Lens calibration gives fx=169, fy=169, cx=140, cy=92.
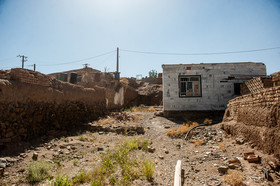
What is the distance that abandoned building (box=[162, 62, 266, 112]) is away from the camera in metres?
10.9

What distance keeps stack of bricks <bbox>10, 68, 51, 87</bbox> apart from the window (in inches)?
307

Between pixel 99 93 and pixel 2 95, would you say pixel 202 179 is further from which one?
pixel 99 93

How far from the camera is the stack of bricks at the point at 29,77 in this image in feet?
21.5

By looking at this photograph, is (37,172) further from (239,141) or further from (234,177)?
(239,141)

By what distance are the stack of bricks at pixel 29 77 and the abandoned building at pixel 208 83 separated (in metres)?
6.99

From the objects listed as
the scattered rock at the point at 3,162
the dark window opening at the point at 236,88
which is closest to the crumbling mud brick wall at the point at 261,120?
the dark window opening at the point at 236,88

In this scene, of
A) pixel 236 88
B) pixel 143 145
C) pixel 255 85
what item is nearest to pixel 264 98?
pixel 143 145

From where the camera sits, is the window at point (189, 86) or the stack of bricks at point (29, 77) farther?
the window at point (189, 86)

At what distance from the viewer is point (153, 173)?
439cm

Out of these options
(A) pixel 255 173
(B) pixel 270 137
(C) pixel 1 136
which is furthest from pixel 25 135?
(B) pixel 270 137

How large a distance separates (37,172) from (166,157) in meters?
3.80

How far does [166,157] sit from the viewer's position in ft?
18.8

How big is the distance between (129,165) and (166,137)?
3509 millimetres

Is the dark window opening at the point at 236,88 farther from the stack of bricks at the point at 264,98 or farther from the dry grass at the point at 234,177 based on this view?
the dry grass at the point at 234,177
